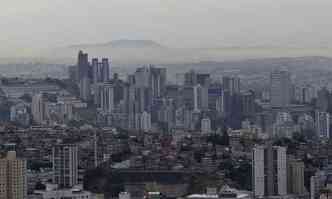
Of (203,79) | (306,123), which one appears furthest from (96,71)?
(306,123)

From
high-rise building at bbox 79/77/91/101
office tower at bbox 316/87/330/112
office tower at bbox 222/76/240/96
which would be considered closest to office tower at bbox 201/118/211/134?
office tower at bbox 222/76/240/96

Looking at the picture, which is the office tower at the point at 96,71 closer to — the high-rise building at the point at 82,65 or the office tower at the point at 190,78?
the high-rise building at the point at 82,65

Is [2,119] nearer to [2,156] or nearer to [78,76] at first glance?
[78,76]

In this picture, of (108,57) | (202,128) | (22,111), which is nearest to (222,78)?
(202,128)

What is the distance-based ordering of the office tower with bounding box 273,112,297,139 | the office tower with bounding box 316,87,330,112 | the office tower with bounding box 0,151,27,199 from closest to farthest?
the office tower with bounding box 0,151,27,199 < the office tower with bounding box 273,112,297,139 < the office tower with bounding box 316,87,330,112

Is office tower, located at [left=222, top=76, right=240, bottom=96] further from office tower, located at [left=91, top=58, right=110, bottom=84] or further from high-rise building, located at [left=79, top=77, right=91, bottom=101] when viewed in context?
high-rise building, located at [left=79, top=77, right=91, bottom=101]

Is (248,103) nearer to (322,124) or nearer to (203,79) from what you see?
(203,79)
